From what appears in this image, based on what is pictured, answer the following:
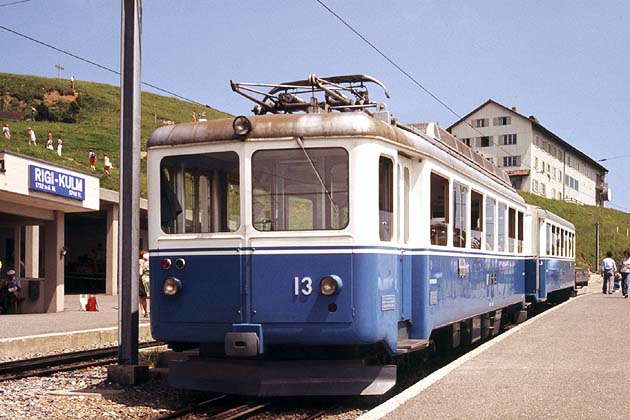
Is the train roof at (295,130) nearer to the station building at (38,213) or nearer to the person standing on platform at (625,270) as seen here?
the station building at (38,213)

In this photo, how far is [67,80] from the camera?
347 ft

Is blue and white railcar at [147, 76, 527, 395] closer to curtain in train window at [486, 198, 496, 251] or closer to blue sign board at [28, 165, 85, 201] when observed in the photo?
curtain in train window at [486, 198, 496, 251]

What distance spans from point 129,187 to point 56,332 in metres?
6.14

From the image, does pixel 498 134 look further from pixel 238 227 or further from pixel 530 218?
pixel 238 227

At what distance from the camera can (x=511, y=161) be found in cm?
7869

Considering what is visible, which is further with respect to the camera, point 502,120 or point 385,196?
point 502,120

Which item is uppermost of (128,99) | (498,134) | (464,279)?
(498,134)

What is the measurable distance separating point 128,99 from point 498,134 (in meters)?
71.2

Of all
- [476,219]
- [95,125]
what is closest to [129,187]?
[476,219]

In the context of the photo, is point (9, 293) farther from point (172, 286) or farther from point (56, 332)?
point (172, 286)

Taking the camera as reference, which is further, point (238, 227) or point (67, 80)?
point (67, 80)

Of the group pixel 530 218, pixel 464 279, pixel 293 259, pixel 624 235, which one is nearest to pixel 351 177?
pixel 293 259

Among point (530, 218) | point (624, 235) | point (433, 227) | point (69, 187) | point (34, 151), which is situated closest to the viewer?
point (433, 227)

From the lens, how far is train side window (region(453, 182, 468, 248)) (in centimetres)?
1031
